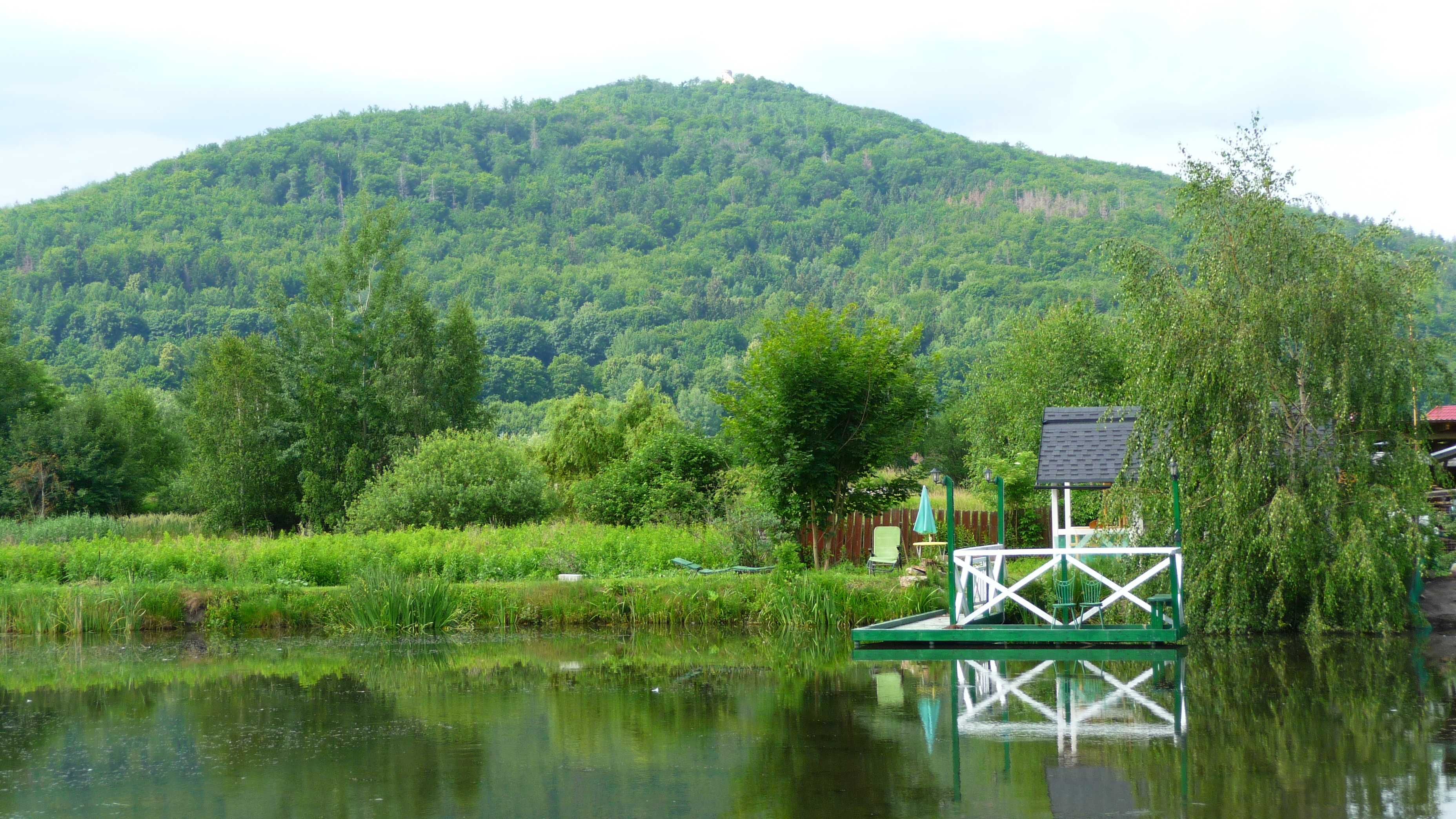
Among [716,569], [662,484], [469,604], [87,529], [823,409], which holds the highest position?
[823,409]

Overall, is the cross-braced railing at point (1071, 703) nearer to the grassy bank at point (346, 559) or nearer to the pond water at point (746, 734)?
the pond water at point (746, 734)

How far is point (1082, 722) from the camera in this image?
10.3 meters

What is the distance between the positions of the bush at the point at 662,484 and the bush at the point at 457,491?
240 cm

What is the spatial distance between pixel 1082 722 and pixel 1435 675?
15.6 feet

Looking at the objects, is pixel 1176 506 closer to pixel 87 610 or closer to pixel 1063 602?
pixel 1063 602

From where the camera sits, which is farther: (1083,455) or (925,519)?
(925,519)

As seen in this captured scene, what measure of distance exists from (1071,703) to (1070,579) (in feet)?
23.1

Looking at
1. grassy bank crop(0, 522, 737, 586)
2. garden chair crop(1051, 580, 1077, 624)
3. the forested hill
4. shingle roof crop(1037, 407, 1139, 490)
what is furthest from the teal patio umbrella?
the forested hill

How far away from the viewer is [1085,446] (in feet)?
59.9

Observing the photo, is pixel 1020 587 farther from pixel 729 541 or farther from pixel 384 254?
pixel 384 254

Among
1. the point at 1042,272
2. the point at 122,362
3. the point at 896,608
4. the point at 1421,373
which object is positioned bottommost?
the point at 896,608

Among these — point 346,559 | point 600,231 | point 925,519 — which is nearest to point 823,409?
point 925,519

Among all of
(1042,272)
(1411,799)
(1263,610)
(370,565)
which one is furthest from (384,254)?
(1042,272)

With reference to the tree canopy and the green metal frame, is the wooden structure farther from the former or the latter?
the tree canopy
